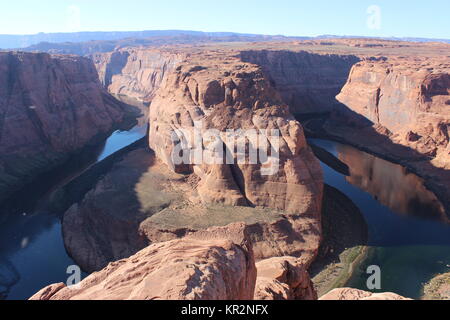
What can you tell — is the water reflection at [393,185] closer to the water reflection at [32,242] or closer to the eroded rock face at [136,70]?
the water reflection at [32,242]

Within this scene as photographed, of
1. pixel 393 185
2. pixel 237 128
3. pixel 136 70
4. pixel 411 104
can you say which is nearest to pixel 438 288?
pixel 393 185

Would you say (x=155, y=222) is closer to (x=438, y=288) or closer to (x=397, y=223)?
(x=438, y=288)

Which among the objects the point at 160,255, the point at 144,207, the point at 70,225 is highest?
the point at 160,255

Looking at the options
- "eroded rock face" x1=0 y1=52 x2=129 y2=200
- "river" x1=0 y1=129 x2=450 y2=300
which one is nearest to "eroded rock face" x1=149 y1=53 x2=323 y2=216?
"river" x1=0 y1=129 x2=450 y2=300

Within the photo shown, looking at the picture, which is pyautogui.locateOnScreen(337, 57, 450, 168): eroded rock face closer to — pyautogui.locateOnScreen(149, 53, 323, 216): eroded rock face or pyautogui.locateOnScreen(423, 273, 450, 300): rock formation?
pyautogui.locateOnScreen(423, 273, 450, 300): rock formation
